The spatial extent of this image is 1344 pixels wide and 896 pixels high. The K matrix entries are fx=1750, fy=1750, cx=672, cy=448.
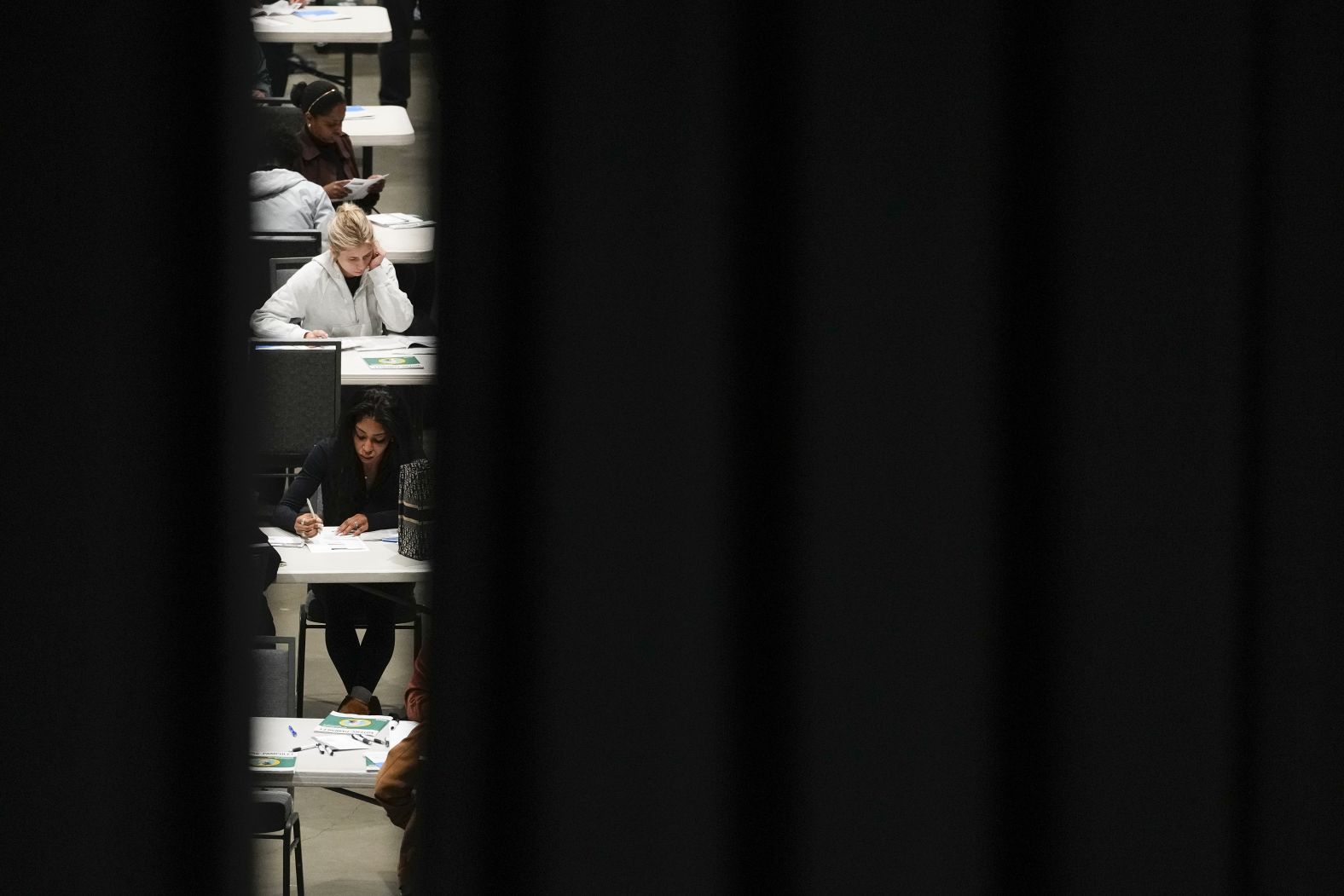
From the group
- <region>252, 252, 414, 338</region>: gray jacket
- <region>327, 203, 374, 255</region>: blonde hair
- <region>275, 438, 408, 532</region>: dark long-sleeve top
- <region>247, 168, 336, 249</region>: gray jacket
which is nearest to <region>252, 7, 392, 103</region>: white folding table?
<region>247, 168, 336, 249</region>: gray jacket

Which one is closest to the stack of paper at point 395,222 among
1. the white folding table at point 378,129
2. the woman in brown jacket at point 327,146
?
the woman in brown jacket at point 327,146

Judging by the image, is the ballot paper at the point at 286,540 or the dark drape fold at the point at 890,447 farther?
the ballot paper at the point at 286,540

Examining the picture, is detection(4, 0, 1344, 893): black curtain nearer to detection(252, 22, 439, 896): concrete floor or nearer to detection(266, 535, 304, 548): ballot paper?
detection(252, 22, 439, 896): concrete floor

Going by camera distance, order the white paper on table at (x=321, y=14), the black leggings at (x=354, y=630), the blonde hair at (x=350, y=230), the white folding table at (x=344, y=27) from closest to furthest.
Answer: the black leggings at (x=354, y=630) → the blonde hair at (x=350, y=230) → the white folding table at (x=344, y=27) → the white paper on table at (x=321, y=14)

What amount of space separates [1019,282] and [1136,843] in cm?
46

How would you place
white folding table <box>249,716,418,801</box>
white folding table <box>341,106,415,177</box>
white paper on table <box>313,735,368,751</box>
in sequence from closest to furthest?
white folding table <box>249,716,418,801</box>
white paper on table <box>313,735,368,751</box>
white folding table <box>341,106,415,177</box>

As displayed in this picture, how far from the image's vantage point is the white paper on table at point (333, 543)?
5.46 meters

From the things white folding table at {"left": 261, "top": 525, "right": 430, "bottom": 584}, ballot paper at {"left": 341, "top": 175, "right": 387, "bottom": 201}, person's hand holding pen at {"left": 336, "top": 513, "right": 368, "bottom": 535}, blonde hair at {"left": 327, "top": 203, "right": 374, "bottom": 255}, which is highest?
ballot paper at {"left": 341, "top": 175, "right": 387, "bottom": 201}

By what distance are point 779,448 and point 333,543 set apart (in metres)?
4.30

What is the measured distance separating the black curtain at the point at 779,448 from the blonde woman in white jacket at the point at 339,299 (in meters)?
5.14

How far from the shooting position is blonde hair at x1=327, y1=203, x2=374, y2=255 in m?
6.20

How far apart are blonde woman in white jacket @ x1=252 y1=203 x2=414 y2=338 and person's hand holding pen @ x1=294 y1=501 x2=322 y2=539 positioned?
115 cm

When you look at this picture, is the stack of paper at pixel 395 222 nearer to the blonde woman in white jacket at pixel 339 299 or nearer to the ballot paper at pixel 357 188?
the ballot paper at pixel 357 188

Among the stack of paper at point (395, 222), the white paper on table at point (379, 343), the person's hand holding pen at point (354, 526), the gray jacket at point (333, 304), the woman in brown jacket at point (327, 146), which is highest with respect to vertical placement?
the woman in brown jacket at point (327, 146)
